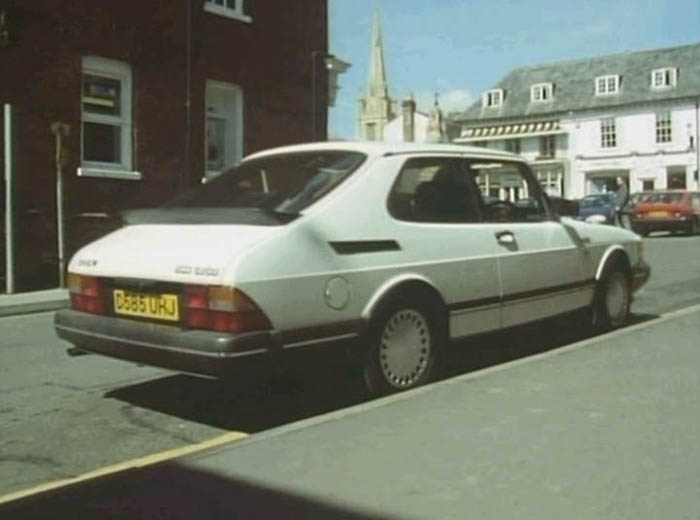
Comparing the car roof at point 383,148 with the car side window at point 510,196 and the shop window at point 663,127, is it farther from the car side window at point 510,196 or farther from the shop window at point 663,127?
the shop window at point 663,127

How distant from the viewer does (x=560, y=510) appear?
11.0ft

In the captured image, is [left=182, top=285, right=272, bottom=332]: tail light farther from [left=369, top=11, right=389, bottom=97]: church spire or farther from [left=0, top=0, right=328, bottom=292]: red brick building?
[left=369, top=11, right=389, bottom=97]: church spire

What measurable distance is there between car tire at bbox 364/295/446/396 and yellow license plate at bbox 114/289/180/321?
115 cm

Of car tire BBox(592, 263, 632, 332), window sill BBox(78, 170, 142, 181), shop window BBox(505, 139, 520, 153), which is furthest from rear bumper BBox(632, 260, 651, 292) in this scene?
shop window BBox(505, 139, 520, 153)

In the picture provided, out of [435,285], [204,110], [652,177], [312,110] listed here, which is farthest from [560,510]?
[652,177]

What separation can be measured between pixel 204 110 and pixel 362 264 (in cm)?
1069

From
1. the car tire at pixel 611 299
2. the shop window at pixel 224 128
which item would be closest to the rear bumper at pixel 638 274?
the car tire at pixel 611 299

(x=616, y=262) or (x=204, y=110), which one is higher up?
(x=204, y=110)

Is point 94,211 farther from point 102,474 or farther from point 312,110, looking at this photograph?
point 102,474

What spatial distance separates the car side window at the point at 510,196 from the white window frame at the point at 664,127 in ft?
175

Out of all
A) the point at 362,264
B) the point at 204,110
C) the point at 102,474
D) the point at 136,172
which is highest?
the point at 204,110

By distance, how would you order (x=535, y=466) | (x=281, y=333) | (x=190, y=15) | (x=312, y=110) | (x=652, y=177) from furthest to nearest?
(x=652, y=177) → (x=312, y=110) → (x=190, y=15) → (x=281, y=333) → (x=535, y=466)

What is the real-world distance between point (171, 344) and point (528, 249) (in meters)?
2.88

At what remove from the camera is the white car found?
465cm
